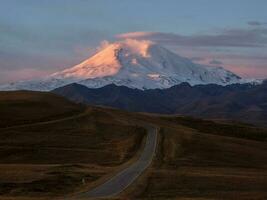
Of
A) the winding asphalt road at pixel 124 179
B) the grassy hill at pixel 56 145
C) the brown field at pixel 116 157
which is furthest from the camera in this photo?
the grassy hill at pixel 56 145

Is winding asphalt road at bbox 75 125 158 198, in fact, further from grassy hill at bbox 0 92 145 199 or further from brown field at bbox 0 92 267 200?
grassy hill at bbox 0 92 145 199

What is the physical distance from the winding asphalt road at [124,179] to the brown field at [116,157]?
1158mm

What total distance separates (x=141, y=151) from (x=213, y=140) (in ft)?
82.2

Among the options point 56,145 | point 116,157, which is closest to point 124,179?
point 116,157

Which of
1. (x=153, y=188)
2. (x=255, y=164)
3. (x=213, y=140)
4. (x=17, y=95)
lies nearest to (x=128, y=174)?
(x=153, y=188)

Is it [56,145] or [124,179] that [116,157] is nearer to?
[56,145]

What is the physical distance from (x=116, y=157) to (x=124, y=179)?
32.6m

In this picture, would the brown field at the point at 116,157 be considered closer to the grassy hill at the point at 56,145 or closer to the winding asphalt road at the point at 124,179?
the grassy hill at the point at 56,145

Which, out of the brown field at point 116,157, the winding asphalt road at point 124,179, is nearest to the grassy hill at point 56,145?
the brown field at point 116,157

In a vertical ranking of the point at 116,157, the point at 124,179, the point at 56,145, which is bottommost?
the point at 116,157

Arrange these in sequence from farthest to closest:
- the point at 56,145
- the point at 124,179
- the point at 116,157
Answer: the point at 56,145
the point at 116,157
the point at 124,179

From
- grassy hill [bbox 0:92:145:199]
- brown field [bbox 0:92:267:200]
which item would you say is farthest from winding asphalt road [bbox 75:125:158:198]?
grassy hill [bbox 0:92:145:199]

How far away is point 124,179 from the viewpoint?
63.4 meters

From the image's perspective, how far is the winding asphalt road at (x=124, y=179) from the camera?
51938 millimetres
